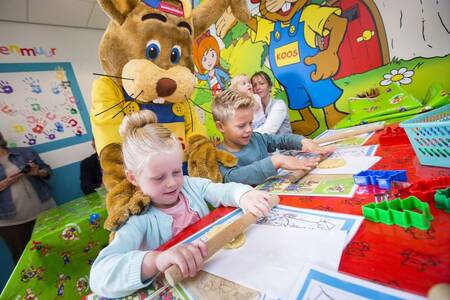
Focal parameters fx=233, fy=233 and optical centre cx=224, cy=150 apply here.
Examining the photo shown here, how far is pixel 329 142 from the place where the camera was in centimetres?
109

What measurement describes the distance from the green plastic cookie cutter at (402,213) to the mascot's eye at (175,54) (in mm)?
801

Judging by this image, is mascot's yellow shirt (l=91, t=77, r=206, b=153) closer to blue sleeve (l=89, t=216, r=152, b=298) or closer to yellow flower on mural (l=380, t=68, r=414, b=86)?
blue sleeve (l=89, t=216, r=152, b=298)

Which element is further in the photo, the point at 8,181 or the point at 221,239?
the point at 8,181

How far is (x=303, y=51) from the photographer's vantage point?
1.77 metres

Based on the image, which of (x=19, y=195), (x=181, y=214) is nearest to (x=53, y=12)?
(x=19, y=195)

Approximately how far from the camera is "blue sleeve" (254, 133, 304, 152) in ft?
3.97

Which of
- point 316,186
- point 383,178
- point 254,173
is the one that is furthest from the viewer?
point 254,173

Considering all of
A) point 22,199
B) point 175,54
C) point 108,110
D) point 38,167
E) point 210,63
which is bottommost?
point 22,199

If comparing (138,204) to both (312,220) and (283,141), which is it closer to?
(312,220)

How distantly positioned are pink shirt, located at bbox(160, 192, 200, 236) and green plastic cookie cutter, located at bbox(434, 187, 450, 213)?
56 cm

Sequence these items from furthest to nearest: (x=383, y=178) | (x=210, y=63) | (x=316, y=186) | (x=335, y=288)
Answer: (x=210, y=63) → (x=316, y=186) → (x=383, y=178) → (x=335, y=288)

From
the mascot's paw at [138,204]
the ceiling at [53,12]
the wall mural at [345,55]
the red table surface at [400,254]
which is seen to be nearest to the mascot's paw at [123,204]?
the mascot's paw at [138,204]

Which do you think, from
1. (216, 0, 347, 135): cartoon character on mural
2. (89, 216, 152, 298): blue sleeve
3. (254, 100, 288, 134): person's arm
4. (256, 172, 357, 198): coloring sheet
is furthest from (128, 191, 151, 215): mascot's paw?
(216, 0, 347, 135): cartoon character on mural

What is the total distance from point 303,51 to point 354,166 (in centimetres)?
135
